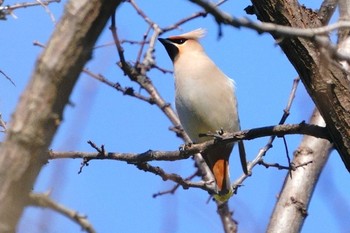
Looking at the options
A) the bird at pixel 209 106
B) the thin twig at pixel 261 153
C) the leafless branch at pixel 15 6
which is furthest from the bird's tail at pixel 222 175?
the leafless branch at pixel 15 6

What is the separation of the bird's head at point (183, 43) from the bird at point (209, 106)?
0.25 metres

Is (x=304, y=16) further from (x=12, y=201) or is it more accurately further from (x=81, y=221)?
(x=12, y=201)

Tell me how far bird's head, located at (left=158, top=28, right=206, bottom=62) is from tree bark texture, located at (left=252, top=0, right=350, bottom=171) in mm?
A: 2301

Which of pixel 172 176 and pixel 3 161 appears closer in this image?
pixel 3 161

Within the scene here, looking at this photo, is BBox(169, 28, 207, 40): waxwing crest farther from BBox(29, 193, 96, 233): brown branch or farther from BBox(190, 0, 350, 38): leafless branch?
BBox(29, 193, 96, 233): brown branch

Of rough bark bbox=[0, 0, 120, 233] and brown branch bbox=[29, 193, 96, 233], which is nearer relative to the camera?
rough bark bbox=[0, 0, 120, 233]

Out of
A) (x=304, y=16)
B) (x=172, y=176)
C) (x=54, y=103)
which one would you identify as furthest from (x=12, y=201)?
(x=172, y=176)

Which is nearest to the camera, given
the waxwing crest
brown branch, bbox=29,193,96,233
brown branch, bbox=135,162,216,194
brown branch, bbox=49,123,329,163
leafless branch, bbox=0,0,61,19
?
brown branch, bbox=29,193,96,233

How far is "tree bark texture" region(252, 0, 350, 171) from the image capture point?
9.70 ft

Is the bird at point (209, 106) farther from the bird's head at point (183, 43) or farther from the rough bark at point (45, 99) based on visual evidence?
the rough bark at point (45, 99)

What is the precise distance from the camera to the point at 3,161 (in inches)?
55.9

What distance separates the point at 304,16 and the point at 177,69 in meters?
2.09

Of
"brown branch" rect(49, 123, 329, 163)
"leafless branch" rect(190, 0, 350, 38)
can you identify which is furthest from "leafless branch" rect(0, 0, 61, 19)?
"leafless branch" rect(190, 0, 350, 38)

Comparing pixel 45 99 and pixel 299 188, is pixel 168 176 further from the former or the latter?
pixel 45 99
